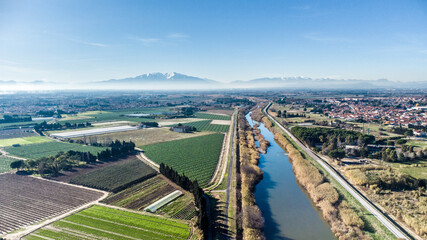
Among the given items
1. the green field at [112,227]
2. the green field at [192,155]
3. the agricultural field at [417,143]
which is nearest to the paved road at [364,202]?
the green field at [192,155]

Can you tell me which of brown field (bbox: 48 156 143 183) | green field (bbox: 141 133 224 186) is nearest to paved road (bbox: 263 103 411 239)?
green field (bbox: 141 133 224 186)

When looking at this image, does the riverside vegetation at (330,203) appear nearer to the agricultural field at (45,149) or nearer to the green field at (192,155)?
the green field at (192,155)

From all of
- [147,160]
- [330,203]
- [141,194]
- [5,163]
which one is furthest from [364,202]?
[5,163]

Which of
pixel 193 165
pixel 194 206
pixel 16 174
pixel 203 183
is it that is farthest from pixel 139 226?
pixel 16 174

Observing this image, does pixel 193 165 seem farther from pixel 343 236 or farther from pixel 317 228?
pixel 343 236

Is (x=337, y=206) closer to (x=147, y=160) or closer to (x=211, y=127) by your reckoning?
(x=147, y=160)

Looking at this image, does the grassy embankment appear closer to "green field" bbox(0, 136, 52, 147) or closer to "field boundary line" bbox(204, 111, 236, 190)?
"field boundary line" bbox(204, 111, 236, 190)
